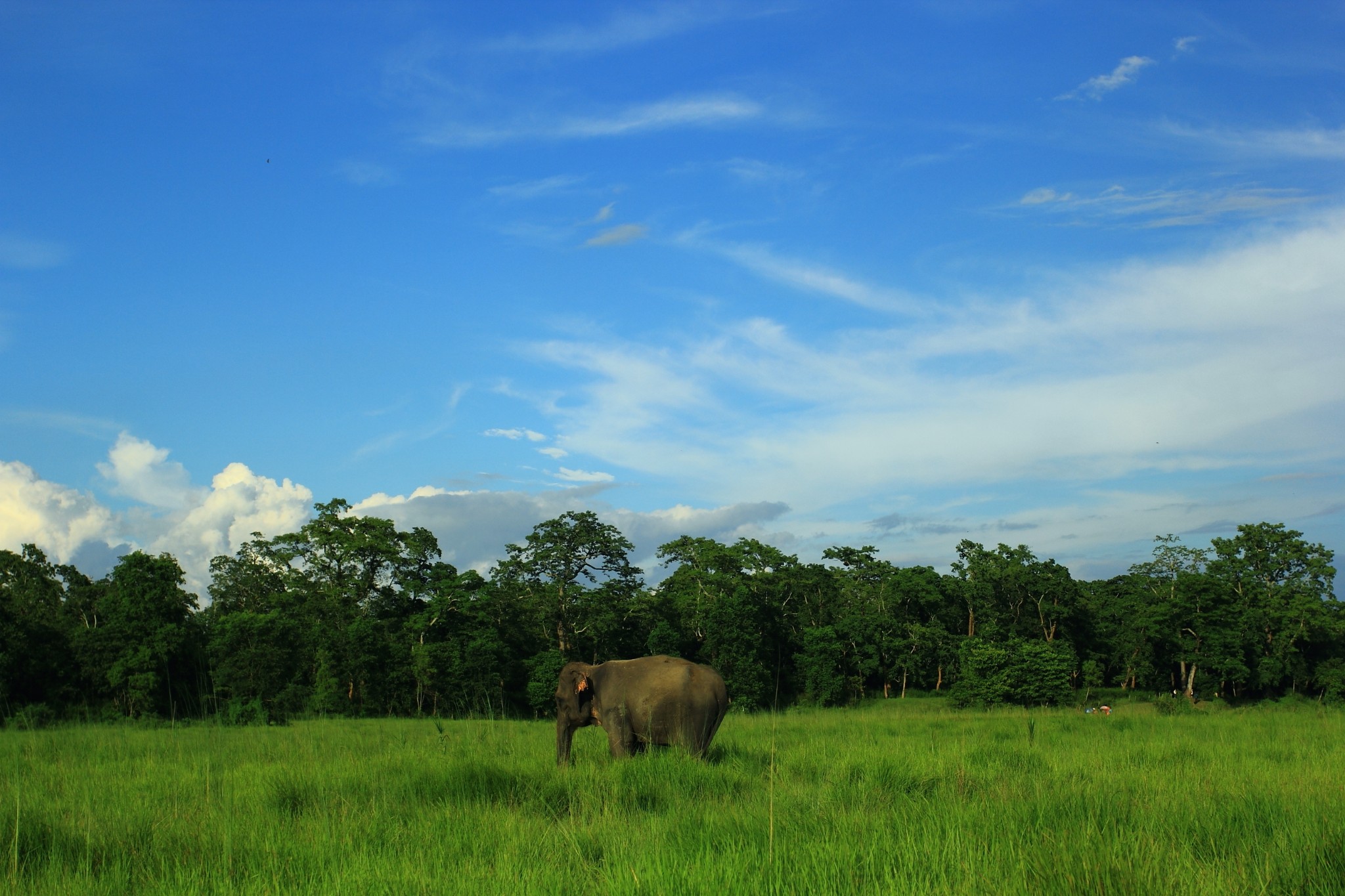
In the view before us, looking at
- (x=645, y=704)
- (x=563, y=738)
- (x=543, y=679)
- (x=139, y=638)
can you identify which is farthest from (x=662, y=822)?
(x=543, y=679)

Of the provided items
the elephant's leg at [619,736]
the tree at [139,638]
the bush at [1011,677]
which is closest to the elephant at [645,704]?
the elephant's leg at [619,736]

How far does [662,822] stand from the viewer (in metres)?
6.90

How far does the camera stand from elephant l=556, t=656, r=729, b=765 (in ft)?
43.0

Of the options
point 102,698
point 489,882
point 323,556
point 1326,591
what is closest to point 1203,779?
point 489,882

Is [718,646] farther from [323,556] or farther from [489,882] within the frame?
[489,882]

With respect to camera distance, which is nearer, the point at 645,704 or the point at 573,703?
the point at 645,704

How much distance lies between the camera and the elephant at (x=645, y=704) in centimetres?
1311

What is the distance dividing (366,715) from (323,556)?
1537 centimetres

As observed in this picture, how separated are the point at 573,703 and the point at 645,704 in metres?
1.18

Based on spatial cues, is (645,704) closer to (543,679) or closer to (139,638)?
(139,638)

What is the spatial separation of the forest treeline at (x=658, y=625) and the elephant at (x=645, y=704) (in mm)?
16104

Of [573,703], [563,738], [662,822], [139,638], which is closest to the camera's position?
[662,822]

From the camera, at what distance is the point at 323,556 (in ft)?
170

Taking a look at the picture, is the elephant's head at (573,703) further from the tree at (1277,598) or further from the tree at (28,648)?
the tree at (1277,598)
